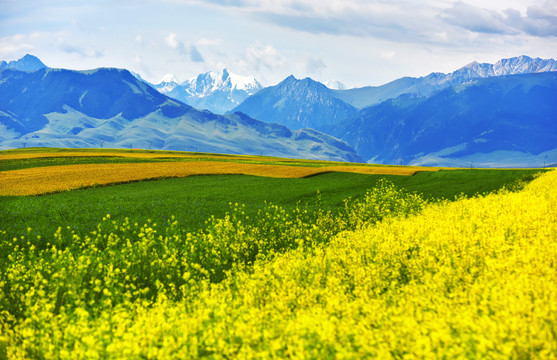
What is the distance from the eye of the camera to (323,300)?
14.1 metres

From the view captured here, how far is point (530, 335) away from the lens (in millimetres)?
A: 8828

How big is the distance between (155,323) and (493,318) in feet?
25.1

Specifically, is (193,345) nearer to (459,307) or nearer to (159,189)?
(459,307)

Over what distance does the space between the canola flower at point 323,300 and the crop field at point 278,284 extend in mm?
66

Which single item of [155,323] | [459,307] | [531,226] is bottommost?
[155,323]

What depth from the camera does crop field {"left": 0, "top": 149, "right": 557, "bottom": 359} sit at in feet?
31.8

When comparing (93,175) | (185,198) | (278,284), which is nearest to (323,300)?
(278,284)

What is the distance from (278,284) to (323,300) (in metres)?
1.58

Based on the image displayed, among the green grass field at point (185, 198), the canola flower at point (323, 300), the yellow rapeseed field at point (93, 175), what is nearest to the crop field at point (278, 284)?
the canola flower at point (323, 300)

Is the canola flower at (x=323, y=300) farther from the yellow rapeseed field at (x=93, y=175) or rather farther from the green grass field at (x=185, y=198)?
the yellow rapeseed field at (x=93, y=175)

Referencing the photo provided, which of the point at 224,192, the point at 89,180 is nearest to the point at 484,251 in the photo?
the point at 224,192

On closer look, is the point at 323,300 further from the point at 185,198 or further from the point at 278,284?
the point at 185,198

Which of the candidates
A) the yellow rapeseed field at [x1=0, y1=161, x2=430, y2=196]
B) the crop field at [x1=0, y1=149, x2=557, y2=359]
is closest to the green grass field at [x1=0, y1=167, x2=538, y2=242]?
the crop field at [x1=0, y1=149, x2=557, y2=359]

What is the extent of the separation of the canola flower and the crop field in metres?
0.07
